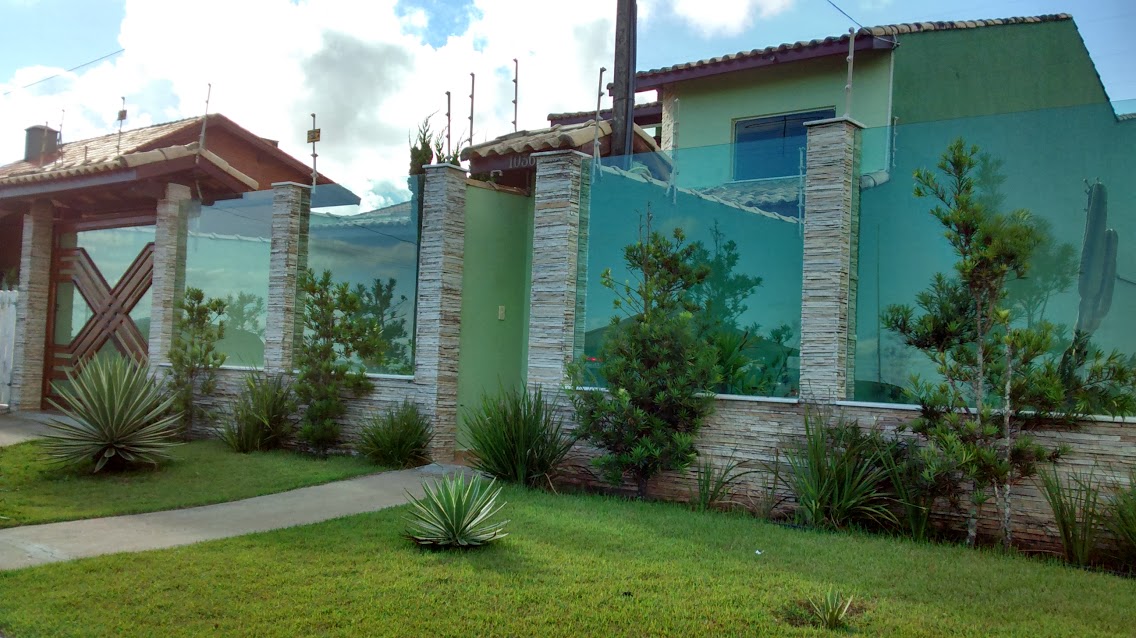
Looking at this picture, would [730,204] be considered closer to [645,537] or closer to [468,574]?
[645,537]

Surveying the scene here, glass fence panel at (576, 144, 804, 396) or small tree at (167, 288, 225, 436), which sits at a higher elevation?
glass fence panel at (576, 144, 804, 396)

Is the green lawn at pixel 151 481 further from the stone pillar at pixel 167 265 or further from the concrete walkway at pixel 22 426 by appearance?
the stone pillar at pixel 167 265

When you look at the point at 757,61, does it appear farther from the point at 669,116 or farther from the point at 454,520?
the point at 454,520

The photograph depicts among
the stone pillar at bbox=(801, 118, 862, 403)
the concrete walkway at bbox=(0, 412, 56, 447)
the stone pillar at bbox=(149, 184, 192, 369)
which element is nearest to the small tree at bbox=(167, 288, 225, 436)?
the stone pillar at bbox=(149, 184, 192, 369)

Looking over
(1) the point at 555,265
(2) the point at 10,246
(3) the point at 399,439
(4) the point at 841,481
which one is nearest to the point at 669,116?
(1) the point at 555,265

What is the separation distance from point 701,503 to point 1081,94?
329 inches

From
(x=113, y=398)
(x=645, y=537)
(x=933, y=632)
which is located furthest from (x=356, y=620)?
(x=113, y=398)

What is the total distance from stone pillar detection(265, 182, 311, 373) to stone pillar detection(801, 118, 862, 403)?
7395 millimetres

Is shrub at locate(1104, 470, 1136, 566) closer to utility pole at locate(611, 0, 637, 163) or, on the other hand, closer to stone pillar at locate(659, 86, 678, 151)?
utility pole at locate(611, 0, 637, 163)

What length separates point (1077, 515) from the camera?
6746mm

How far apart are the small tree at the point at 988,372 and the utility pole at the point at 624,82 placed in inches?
163

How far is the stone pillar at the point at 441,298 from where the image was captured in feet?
35.3

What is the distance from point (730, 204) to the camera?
923cm

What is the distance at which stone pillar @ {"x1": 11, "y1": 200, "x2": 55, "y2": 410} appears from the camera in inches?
595
